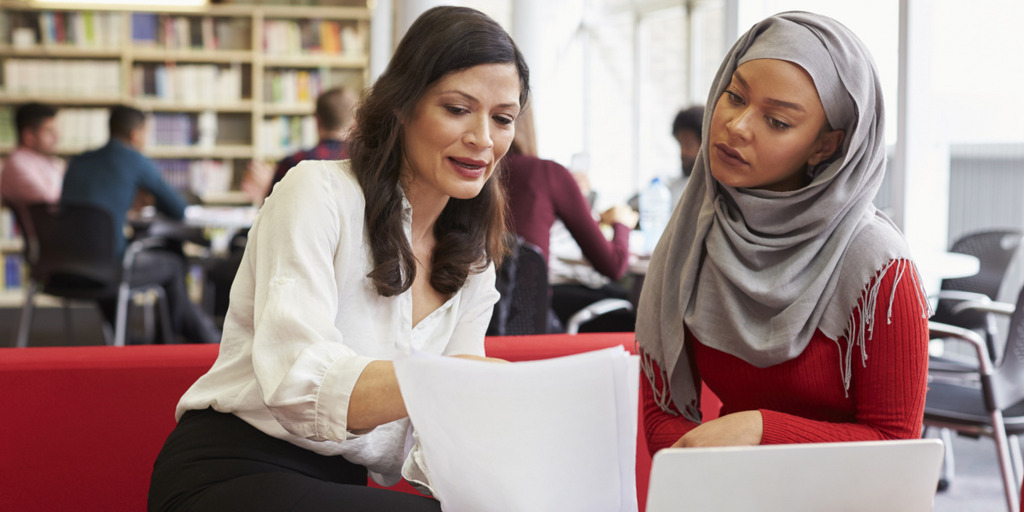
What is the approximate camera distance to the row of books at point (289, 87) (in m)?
6.97

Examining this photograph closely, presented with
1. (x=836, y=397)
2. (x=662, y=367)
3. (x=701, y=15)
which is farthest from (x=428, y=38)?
(x=701, y=15)

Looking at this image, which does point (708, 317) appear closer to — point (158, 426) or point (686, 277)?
point (686, 277)

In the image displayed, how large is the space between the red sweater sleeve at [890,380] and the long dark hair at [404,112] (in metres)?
0.57

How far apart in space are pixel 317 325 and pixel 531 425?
379 millimetres

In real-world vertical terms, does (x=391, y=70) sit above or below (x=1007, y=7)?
below

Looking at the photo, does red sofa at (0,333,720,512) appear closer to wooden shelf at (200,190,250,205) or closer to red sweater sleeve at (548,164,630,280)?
red sweater sleeve at (548,164,630,280)

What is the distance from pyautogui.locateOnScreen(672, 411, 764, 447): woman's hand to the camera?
3.82 feet

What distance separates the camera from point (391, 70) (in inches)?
52.7

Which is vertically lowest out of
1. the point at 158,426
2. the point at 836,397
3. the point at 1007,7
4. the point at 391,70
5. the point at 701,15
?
the point at 158,426

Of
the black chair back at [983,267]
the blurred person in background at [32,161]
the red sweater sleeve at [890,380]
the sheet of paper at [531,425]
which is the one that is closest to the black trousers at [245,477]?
the sheet of paper at [531,425]

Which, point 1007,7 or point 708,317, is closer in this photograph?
point 708,317

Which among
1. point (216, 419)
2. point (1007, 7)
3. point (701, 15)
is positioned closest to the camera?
point (216, 419)

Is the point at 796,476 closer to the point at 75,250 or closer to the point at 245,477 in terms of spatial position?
the point at 245,477

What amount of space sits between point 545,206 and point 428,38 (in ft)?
5.25
